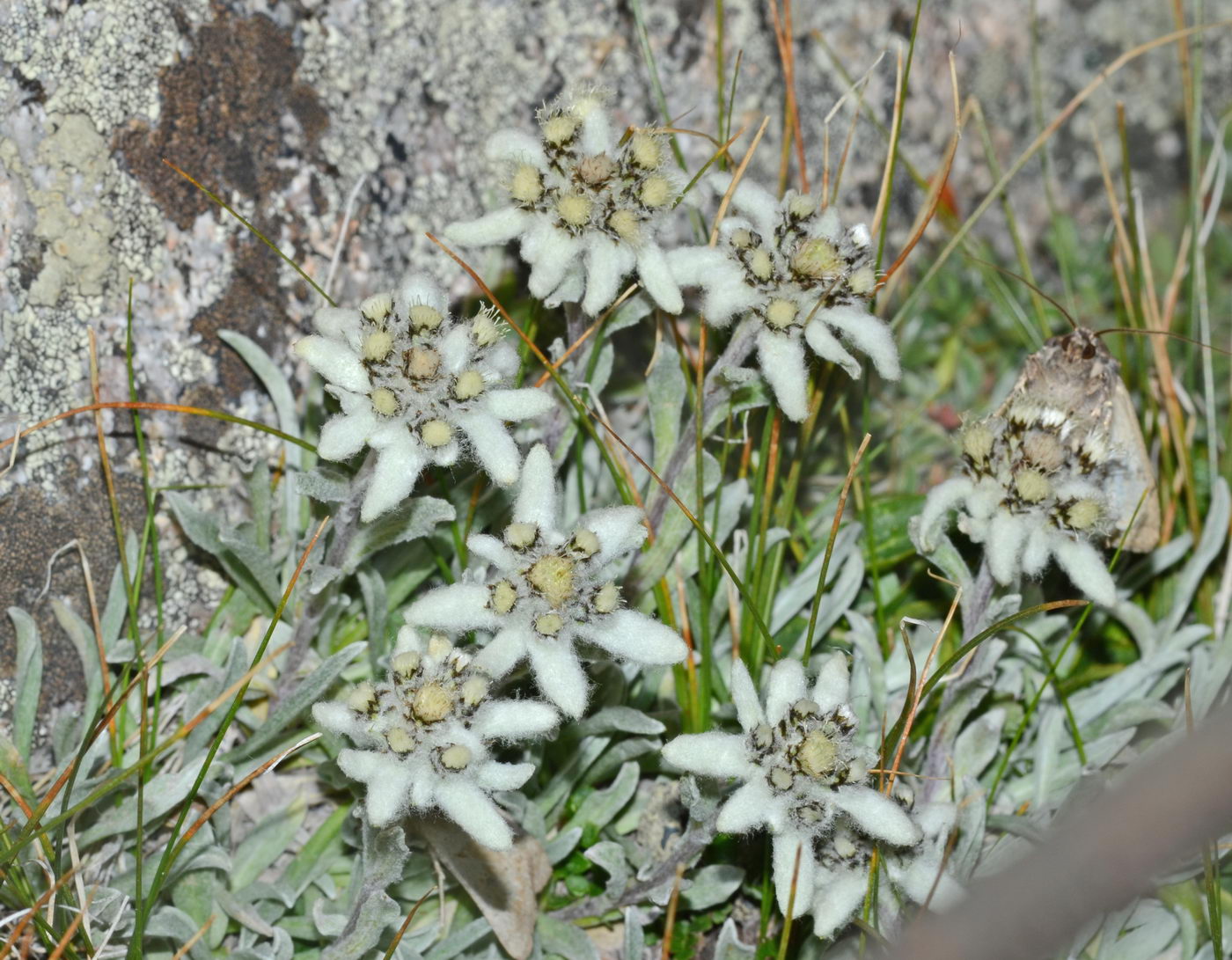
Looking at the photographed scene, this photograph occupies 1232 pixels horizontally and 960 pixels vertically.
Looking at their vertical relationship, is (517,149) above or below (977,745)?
above

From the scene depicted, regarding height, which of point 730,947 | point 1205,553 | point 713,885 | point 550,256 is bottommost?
point 1205,553

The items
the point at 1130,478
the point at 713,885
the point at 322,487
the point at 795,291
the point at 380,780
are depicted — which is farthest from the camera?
the point at 1130,478

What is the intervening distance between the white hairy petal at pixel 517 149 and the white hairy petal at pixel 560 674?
1.09m

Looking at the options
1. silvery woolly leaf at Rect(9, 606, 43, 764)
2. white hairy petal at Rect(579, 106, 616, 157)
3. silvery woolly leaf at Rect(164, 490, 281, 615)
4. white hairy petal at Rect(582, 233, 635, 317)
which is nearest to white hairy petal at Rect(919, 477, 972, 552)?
white hairy petal at Rect(582, 233, 635, 317)

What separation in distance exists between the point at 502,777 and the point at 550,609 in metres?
0.33

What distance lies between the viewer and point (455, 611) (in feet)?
7.20

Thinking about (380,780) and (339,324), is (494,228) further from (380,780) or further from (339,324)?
(380,780)

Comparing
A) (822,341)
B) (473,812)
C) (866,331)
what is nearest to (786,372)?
(822,341)

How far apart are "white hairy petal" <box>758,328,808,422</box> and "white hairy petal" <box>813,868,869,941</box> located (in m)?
0.98

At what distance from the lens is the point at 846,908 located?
2.21 m

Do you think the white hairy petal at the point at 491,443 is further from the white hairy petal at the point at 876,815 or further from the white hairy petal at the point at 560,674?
the white hairy petal at the point at 876,815

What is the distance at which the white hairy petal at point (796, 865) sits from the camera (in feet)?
7.03

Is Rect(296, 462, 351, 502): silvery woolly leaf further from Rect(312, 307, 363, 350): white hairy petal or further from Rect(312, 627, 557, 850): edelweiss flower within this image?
Rect(312, 627, 557, 850): edelweiss flower

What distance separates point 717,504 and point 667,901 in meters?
0.94
